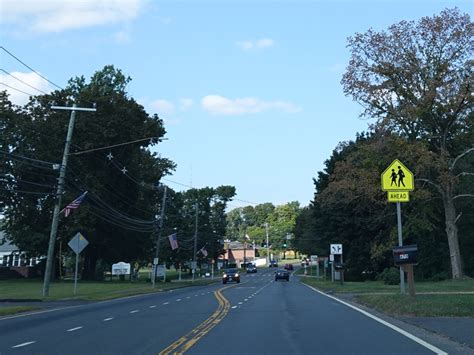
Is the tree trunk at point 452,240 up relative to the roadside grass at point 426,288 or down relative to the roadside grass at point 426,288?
up

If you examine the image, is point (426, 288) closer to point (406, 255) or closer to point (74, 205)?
point (406, 255)

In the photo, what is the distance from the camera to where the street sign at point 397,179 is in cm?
2105

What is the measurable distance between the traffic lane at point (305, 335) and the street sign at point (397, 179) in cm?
469

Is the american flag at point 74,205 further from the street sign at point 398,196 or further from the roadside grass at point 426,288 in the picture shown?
the street sign at point 398,196

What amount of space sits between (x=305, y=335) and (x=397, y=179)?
9.28 m

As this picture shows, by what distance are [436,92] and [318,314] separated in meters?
25.5

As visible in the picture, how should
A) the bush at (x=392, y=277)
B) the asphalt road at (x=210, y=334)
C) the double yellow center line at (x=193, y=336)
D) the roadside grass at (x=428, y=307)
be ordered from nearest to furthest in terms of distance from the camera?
the double yellow center line at (x=193, y=336)
the asphalt road at (x=210, y=334)
the roadside grass at (x=428, y=307)
the bush at (x=392, y=277)

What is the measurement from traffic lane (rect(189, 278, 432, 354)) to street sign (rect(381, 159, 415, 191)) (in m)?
4.69

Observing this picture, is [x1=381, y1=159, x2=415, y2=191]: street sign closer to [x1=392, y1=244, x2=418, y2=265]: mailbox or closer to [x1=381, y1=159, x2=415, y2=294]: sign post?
[x1=381, y1=159, x2=415, y2=294]: sign post

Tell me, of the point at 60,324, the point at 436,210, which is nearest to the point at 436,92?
the point at 436,210

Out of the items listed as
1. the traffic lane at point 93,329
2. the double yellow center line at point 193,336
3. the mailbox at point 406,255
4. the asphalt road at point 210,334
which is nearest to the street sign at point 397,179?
the mailbox at point 406,255

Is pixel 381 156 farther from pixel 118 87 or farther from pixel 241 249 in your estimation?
pixel 241 249

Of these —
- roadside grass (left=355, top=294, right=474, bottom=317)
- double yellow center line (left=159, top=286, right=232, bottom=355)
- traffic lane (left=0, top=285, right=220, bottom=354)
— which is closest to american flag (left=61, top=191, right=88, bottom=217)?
traffic lane (left=0, top=285, right=220, bottom=354)

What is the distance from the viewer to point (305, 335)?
13.6m
